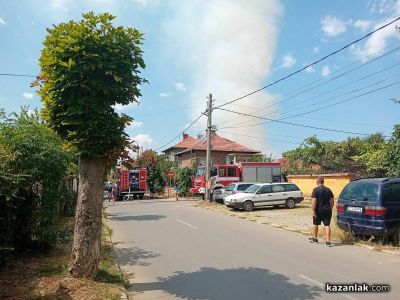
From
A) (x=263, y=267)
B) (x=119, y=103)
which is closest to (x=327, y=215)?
(x=263, y=267)

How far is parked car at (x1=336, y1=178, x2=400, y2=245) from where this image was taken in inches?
424

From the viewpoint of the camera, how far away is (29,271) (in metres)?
8.04

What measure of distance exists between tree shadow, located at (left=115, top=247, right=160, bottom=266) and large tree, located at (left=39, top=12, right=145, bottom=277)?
2.60 metres

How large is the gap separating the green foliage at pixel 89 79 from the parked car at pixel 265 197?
53.6 ft

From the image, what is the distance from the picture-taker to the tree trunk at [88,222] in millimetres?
7145

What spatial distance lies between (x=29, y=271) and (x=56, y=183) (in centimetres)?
252

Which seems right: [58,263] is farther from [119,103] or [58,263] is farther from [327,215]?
[327,215]

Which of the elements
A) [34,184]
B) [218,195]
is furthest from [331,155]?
[34,184]

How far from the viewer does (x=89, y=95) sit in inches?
280

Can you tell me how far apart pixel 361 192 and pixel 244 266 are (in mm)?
4493

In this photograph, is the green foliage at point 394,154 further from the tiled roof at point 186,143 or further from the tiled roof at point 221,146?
the tiled roof at point 186,143

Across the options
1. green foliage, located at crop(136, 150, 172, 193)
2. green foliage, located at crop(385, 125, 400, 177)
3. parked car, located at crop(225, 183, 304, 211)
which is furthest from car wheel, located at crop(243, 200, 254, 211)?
green foliage, located at crop(136, 150, 172, 193)

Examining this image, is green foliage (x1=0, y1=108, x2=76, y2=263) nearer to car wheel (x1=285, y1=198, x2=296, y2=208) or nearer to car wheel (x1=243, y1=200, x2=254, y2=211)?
car wheel (x1=243, y1=200, x2=254, y2=211)

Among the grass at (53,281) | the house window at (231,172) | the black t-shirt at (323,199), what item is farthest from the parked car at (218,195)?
the grass at (53,281)
